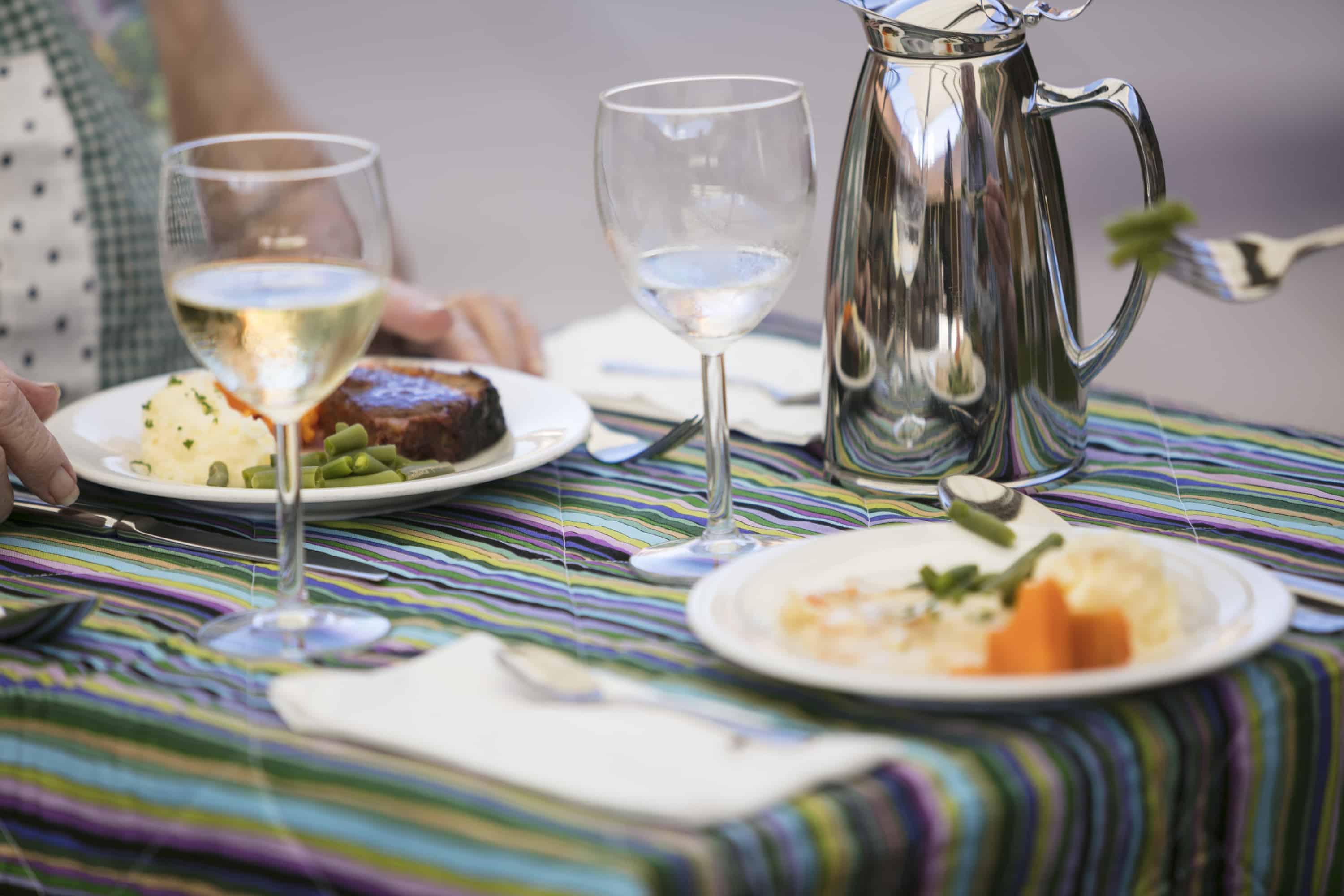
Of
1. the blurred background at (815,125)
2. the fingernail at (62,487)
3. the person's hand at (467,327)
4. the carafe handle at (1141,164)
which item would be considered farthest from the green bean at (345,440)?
the blurred background at (815,125)

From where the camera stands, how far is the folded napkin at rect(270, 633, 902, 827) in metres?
0.48

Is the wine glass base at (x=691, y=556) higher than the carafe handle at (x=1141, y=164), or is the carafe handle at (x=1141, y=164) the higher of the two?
the carafe handle at (x=1141, y=164)

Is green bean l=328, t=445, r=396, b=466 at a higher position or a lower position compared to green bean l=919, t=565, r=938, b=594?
lower

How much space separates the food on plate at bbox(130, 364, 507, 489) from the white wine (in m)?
0.26

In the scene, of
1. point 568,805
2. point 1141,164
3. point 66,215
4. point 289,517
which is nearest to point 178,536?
point 289,517

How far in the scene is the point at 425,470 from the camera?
0.90 m

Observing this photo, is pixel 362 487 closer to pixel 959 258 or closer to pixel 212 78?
pixel 959 258

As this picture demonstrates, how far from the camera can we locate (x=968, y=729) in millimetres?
543

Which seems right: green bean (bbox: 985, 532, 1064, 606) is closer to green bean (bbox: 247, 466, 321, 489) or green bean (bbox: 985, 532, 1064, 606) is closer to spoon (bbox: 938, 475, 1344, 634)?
spoon (bbox: 938, 475, 1344, 634)

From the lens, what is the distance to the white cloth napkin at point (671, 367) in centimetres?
109

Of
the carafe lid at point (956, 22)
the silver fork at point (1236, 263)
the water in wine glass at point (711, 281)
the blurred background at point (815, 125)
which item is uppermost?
the carafe lid at point (956, 22)

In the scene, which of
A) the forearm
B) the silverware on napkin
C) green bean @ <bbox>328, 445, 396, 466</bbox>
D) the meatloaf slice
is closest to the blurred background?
the forearm

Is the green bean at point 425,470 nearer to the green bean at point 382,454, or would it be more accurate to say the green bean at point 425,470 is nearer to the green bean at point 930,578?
the green bean at point 382,454

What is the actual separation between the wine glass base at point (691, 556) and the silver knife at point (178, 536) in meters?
0.16
